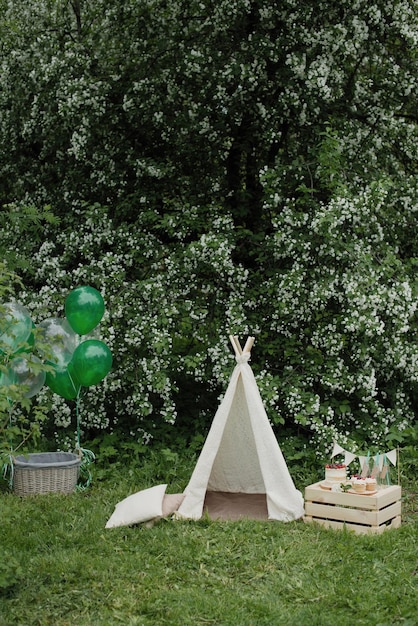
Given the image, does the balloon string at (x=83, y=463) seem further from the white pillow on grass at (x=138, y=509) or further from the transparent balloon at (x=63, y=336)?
the white pillow on grass at (x=138, y=509)

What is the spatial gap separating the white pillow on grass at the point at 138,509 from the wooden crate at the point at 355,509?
995 mm

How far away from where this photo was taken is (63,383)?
6.26 meters

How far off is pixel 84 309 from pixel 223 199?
2.25 metres

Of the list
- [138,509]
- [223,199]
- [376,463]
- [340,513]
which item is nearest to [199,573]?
[138,509]

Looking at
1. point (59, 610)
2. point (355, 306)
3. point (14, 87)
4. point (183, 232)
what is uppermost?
point (14, 87)

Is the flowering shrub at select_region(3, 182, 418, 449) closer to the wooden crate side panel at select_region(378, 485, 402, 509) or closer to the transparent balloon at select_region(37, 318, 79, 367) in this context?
the transparent balloon at select_region(37, 318, 79, 367)

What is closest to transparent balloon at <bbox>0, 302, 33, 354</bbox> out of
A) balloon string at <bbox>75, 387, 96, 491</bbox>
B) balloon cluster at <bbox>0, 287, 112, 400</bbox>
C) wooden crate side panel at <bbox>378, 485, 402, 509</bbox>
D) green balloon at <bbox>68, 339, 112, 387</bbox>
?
balloon cluster at <bbox>0, 287, 112, 400</bbox>

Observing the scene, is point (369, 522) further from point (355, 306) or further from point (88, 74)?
point (88, 74)

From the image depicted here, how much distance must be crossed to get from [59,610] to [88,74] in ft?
17.0

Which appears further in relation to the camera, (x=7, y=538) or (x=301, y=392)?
(x=301, y=392)

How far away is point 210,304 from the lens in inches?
277

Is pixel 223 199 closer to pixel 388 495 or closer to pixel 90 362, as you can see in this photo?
pixel 90 362

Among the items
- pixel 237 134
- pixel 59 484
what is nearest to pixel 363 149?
pixel 237 134

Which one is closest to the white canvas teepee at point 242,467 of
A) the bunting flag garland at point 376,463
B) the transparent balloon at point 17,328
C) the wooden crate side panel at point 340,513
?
the wooden crate side panel at point 340,513
